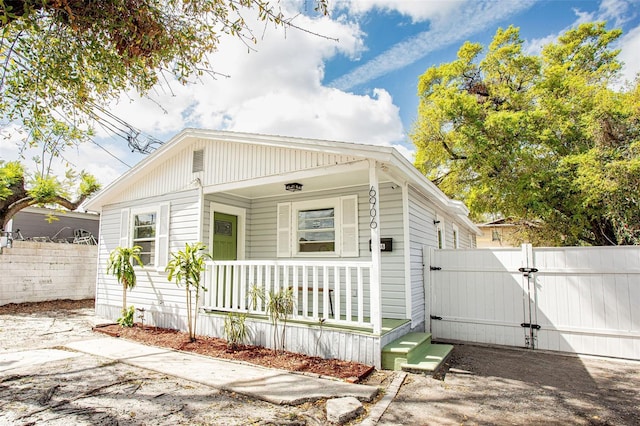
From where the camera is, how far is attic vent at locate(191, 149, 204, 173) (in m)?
6.89

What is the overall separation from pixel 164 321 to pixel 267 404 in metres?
4.43

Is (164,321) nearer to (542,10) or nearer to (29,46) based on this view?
(29,46)

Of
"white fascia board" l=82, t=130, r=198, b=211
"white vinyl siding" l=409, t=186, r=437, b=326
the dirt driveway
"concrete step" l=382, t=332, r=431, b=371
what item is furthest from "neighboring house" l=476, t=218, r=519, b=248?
"white fascia board" l=82, t=130, r=198, b=211

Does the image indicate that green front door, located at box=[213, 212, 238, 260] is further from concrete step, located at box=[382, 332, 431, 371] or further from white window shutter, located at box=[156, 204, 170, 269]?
concrete step, located at box=[382, 332, 431, 371]

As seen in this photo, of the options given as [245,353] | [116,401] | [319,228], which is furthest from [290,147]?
[116,401]

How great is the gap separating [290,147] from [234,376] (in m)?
3.33

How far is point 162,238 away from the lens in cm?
728

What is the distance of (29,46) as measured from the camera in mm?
3865

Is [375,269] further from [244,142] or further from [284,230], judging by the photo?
[284,230]

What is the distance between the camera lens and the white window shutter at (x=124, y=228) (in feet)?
26.5

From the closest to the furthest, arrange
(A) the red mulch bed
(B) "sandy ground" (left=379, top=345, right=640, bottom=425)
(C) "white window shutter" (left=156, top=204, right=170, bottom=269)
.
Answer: (B) "sandy ground" (left=379, top=345, right=640, bottom=425)
(A) the red mulch bed
(C) "white window shutter" (left=156, top=204, right=170, bottom=269)

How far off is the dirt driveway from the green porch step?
0.16 meters

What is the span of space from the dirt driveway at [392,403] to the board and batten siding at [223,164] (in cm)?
322

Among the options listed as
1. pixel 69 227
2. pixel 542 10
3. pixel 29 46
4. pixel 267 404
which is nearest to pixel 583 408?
pixel 267 404
